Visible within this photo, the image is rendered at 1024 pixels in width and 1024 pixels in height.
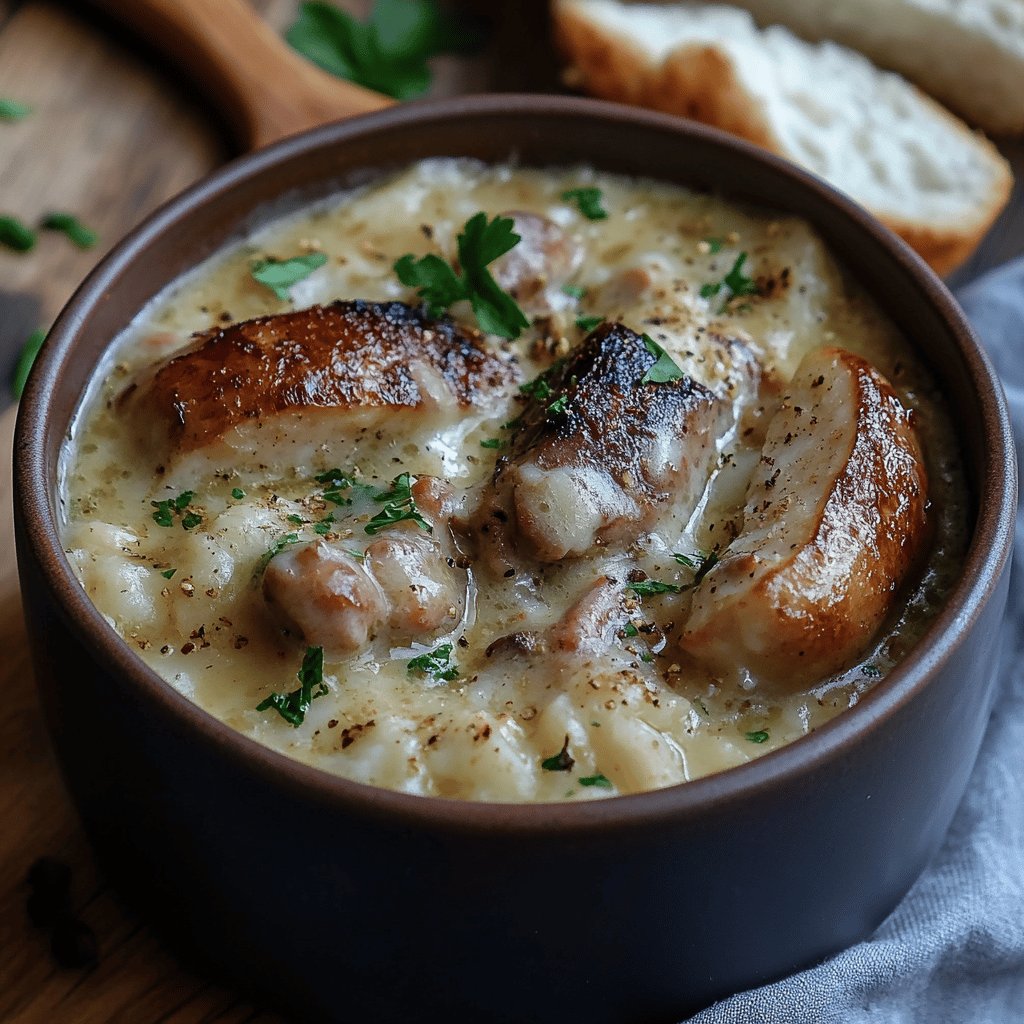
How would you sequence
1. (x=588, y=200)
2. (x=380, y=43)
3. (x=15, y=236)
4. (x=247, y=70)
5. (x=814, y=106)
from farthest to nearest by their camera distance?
(x=380, y=43)
(x=814, y=106)
(x=247, y=70)
(x=15, y=236)
(x=588, y=200)

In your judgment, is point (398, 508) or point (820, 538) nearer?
point (820, 538)

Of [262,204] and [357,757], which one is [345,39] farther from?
[357,757]

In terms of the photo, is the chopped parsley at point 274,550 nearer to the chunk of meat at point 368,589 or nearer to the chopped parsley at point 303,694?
the chunk of meat at point 368,589

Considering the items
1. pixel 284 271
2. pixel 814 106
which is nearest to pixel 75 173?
pixel 284 271

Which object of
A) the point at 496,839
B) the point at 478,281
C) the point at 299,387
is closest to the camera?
the point at 496,839

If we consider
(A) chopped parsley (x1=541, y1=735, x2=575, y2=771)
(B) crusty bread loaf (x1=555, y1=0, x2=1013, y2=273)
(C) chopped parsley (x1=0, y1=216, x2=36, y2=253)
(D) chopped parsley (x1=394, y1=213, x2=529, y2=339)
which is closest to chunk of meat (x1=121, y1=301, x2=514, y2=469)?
(D) chopped parsley (x1=394, y1=213, x2=529, y2=339)

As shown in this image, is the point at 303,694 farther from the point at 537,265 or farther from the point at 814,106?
the point at 814,106
